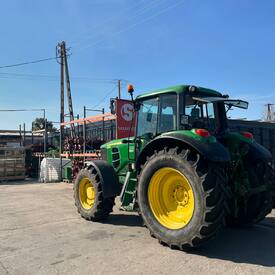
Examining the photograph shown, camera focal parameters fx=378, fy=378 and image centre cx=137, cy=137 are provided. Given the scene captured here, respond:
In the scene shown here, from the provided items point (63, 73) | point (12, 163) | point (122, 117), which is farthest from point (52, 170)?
point (63, 73)

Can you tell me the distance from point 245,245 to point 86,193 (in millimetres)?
3688

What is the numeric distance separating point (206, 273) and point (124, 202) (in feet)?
8.68

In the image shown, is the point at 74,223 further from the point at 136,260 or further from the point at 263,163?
the point at 263,163

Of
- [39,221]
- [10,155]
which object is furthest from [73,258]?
[10,155]

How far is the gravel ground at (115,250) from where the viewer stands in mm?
4867

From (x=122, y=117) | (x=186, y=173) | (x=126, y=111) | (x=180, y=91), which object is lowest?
(x=186, y=173)

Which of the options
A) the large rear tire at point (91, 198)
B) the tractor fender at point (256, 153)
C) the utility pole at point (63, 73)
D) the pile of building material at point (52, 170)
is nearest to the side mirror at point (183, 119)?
the tractor fender at point (256, 153)

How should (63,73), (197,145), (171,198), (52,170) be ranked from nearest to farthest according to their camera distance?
(197,145)
(171,198)
(52,170)
(63,73)

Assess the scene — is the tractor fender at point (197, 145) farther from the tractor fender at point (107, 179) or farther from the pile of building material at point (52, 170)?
the pile of building material at point (52, 170)

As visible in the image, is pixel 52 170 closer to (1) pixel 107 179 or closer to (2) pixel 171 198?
(1) pixel 107 179

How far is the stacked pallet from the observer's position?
18922mm

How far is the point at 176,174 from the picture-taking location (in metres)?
5.86

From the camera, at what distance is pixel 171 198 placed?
19.8ft

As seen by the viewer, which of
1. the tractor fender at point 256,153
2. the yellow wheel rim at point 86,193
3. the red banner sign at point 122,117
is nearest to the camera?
the tractor fender at point 256,153
